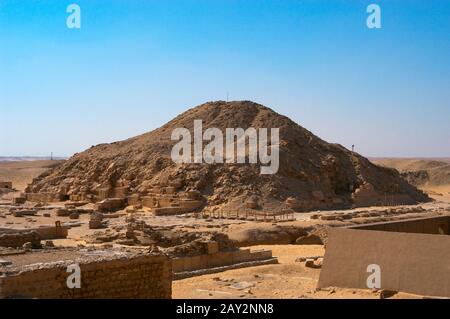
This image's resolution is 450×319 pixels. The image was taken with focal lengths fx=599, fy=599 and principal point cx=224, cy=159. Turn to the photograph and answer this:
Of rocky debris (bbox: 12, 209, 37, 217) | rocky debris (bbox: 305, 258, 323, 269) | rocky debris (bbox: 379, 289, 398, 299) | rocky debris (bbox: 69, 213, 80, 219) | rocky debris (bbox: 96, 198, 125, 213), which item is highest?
rocky debris (bbox: 96, 198, 125, 213)

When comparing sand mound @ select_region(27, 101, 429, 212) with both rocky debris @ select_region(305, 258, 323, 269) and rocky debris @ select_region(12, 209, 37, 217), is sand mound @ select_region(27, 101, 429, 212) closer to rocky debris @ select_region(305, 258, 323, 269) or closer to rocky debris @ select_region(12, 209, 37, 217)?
rocky debris @ select_region(12, 209, 37, 217)

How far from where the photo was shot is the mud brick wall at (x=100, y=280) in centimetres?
871

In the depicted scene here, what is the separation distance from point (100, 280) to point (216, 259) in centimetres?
850

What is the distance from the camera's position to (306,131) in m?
50.9

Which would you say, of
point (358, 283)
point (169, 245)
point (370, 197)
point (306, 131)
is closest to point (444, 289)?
point (358, 283)

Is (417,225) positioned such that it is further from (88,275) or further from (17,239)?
(17,239)

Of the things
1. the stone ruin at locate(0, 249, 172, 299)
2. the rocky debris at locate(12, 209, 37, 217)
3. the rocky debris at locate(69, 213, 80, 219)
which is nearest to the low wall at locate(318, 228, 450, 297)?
the stone ruin at locate(0, 249, 172, 299)

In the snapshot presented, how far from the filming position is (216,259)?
1792cm

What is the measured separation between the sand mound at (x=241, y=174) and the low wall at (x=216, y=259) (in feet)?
58.8

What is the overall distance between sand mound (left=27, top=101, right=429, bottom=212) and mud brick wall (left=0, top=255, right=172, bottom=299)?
26.5 m

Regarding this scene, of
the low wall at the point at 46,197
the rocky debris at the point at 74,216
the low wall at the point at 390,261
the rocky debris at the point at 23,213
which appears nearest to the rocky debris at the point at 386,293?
the low wall at the point at 390,261

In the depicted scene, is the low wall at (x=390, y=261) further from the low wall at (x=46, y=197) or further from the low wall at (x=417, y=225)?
the low wall at (x=46, y=197)

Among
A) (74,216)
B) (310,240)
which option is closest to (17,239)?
(310,240)

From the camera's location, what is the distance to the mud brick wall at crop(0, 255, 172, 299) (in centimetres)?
871
